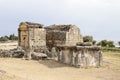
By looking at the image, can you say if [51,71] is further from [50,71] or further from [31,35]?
[31,35]

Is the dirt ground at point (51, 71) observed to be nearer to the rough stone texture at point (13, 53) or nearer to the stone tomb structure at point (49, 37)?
the stone tomb structure at point (49, 37)

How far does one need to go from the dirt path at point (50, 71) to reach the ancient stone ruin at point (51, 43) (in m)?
1.17

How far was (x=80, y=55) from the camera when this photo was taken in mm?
24688

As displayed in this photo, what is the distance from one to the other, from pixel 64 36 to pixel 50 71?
10.5 metres

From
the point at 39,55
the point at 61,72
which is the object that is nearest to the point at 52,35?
the point at 39,55

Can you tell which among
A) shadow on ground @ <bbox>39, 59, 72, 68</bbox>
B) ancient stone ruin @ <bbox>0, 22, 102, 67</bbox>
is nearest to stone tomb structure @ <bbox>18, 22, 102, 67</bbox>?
ancient stone ruin @ <bbox>0, 22, 102, 67</bbox>

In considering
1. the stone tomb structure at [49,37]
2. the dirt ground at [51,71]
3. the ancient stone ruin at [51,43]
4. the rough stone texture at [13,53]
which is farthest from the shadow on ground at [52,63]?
the rough stone texture at [13,53]

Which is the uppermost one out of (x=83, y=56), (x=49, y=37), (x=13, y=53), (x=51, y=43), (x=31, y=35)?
(x=31, y=35)

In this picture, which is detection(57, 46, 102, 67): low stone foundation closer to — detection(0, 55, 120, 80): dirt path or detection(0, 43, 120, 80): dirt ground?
detection(0, 43, 120, 80): dirt ground

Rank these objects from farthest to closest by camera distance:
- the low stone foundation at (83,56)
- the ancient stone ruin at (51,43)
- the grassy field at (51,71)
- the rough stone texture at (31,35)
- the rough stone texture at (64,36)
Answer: the rough stone texture at (64,36), the rough stone texture at (31,35), the ancient stone ruin at (51,43), the low stone foundation at (83,56), the grassy field at (51,71)

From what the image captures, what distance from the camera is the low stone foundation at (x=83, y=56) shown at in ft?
80.9

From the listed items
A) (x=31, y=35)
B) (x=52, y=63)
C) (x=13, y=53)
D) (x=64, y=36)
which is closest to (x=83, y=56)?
(x=52, y=63)

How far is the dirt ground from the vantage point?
19.4 meters

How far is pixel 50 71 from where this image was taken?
22094 millimetres
